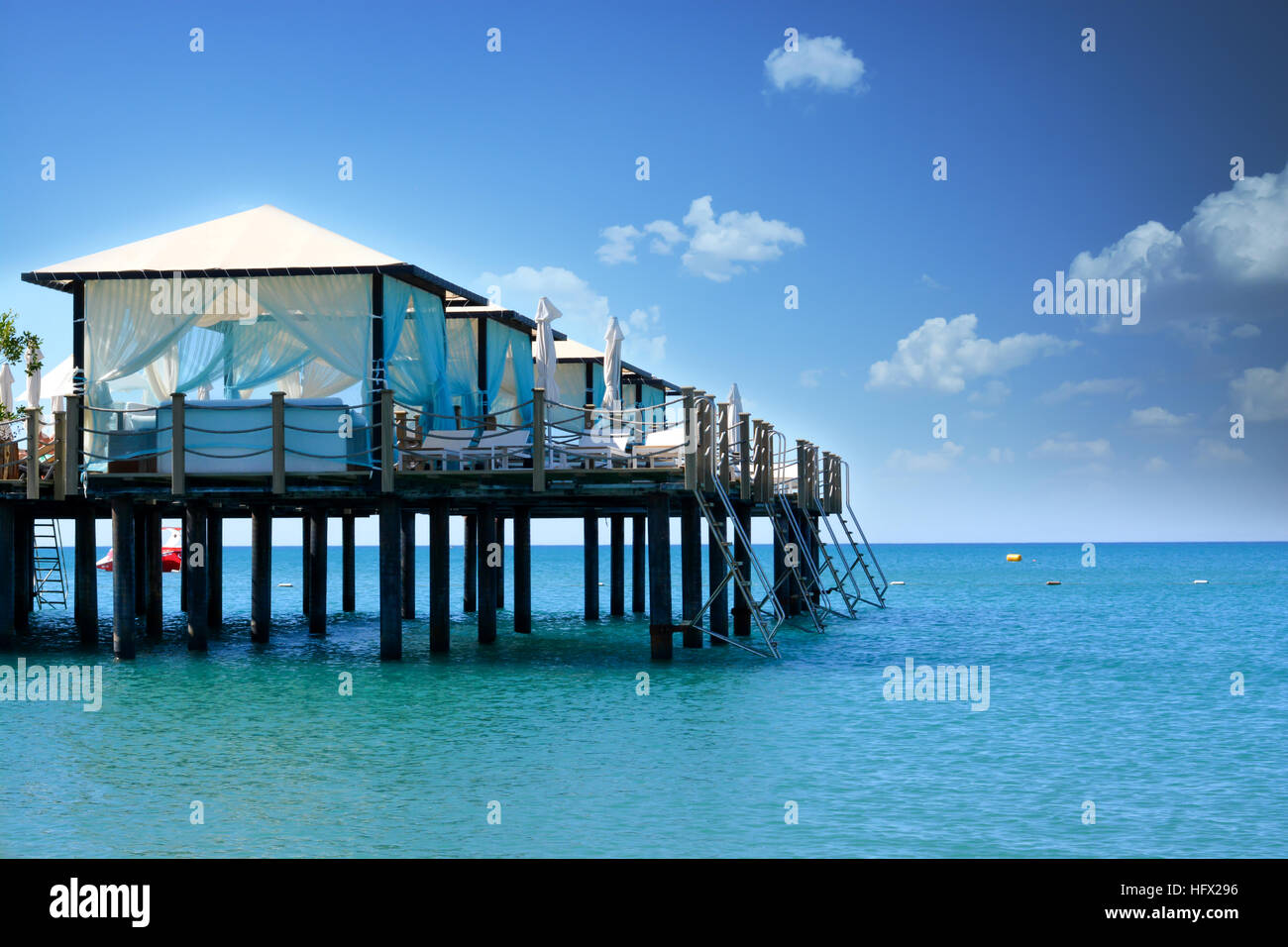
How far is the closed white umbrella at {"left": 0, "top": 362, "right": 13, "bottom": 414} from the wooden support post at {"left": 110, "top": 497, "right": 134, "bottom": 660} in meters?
5.19

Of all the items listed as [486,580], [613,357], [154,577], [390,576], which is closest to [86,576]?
[154,577]

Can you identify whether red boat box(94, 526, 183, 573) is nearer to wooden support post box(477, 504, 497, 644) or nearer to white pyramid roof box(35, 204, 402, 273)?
wooden support post box(477, 504, 497, 644)

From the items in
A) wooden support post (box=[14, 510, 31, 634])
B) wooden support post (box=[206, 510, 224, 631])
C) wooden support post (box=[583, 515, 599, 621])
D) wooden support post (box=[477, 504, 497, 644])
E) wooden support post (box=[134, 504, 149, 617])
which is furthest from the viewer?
wooden support post (box=[583, 515, 599, 621])

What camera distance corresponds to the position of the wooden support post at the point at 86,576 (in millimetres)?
24219

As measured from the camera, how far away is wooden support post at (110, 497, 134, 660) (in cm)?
2131

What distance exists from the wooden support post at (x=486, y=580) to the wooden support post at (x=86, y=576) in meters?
7.10

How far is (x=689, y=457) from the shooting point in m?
20.0

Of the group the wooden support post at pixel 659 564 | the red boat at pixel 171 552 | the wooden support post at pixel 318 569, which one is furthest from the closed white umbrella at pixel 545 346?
the red boat at pixel 171 552

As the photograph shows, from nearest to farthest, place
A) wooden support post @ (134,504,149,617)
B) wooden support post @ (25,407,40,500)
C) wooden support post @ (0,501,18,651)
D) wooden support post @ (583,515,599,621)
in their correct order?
wooden support post @ (25,407,40,500), wooden support post @ (0,501,18,651), wooden support post @ (134,504,149,617), wooden support post @ (583,515,599,621)

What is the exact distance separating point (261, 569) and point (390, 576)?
194 inches

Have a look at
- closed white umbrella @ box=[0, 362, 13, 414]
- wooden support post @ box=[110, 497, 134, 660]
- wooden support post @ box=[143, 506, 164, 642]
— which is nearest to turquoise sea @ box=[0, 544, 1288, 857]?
wooden support post @ box=[110, 497, 134, 660]
